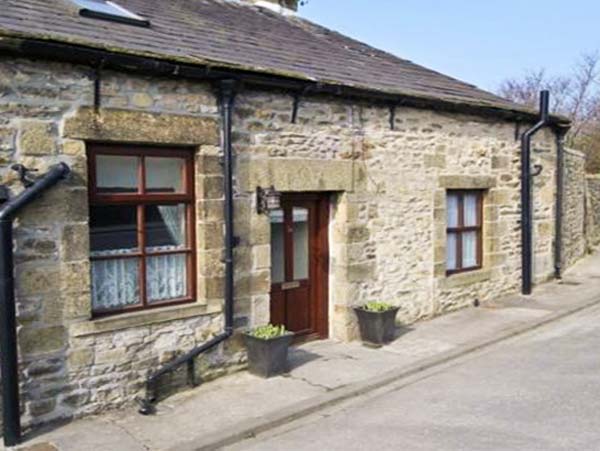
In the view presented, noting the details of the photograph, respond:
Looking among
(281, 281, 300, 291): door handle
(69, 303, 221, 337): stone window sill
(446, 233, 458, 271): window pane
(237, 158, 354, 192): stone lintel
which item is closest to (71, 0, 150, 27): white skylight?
(237, 158, 354, 192): stone lintel

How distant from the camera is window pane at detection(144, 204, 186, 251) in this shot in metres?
6.55

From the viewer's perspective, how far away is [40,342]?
18.5 ft

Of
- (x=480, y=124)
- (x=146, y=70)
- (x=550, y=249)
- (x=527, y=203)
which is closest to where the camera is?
(x=146, y=70)

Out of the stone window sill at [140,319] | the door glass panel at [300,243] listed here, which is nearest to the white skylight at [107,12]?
the door glass panel at [300,243]

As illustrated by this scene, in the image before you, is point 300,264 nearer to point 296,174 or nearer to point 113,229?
point 296,174

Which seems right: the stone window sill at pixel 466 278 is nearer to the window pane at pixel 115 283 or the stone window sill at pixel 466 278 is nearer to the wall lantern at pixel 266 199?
the wall lantern at pixel 266 199

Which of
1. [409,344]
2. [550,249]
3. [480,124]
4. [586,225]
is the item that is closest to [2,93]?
[409,344]

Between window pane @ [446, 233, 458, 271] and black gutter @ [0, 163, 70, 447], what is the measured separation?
23.1 feet

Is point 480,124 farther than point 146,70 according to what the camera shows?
Yes

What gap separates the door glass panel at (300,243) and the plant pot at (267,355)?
5.06 feet

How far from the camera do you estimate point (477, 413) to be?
5941mm

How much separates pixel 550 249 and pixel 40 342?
1030 cm

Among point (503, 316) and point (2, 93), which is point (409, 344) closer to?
point (503, 316)

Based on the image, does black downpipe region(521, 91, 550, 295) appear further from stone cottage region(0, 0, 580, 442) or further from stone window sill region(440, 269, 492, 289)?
stone window sill region(440, 269, 492, 289)
